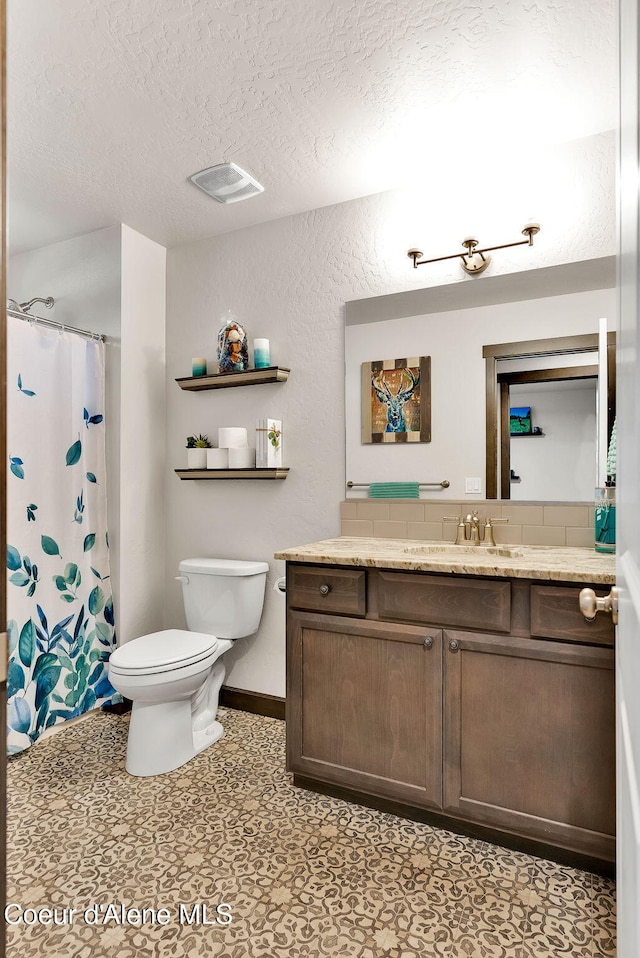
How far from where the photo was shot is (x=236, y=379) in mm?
2674

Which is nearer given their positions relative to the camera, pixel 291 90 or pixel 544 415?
pixel 291 90

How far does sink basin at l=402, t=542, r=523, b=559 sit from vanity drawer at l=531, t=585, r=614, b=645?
1.29ft

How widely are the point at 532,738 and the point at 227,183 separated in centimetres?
238

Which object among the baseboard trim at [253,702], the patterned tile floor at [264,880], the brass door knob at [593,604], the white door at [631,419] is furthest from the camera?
the baseboard trim at [253,702]

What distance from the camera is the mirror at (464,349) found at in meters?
2.10

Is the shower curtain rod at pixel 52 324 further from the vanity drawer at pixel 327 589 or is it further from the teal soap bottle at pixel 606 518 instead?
the teal soap bottle at pixel 606 518

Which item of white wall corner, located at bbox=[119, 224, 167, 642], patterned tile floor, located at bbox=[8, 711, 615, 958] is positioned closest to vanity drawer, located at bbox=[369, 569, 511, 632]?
patterned tile floor, located at bbox=[8, 711, 615, 958]

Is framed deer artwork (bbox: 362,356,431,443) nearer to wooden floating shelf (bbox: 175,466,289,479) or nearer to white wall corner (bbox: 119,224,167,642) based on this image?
wooden floating shelf (bbox: 175,466,289,479)

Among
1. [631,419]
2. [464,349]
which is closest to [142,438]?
[464,349]

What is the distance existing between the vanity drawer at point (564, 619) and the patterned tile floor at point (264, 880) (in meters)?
0.70

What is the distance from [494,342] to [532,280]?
268 mm

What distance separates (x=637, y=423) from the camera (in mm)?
600

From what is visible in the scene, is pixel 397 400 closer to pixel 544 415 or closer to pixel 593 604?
pixel 544 415

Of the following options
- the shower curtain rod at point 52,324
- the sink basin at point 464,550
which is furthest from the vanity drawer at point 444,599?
the shower curtain rod at point 52,324
